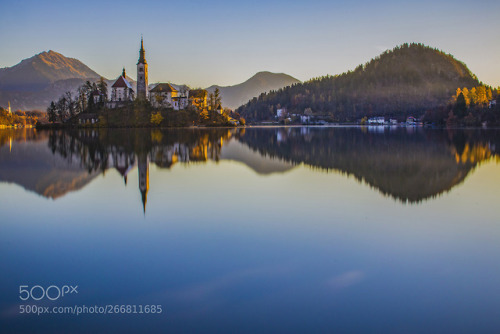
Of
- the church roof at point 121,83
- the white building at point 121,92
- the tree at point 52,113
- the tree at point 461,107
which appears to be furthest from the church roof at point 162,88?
the tree at point 461,107

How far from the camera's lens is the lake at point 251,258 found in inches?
208

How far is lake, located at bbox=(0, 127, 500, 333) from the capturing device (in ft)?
17.4

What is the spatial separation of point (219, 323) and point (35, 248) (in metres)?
4.79

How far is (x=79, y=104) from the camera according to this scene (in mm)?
102375

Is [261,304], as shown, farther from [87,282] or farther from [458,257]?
[458,257]

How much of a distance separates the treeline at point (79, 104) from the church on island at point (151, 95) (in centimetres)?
297

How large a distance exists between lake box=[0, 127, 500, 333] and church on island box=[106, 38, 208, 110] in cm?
9066

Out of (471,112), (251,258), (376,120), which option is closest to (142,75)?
(471,112)

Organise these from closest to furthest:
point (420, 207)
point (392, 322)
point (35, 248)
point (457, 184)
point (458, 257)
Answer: point (392, 322) < point (458, 257) < point (35, 248) < point (420, 207) < point (457, 184)

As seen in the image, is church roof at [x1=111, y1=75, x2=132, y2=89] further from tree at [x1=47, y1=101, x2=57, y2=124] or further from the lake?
the lake

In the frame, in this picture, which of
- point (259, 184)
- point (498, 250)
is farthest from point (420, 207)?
point (259, 184)

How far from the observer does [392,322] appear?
16.8 feet

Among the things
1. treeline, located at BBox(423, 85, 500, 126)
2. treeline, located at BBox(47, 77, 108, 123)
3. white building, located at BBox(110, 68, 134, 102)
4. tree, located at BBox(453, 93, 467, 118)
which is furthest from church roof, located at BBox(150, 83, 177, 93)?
tree, located at BBox(453, 93, 467, 118)

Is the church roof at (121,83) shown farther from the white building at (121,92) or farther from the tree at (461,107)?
the tree at (461,107)
